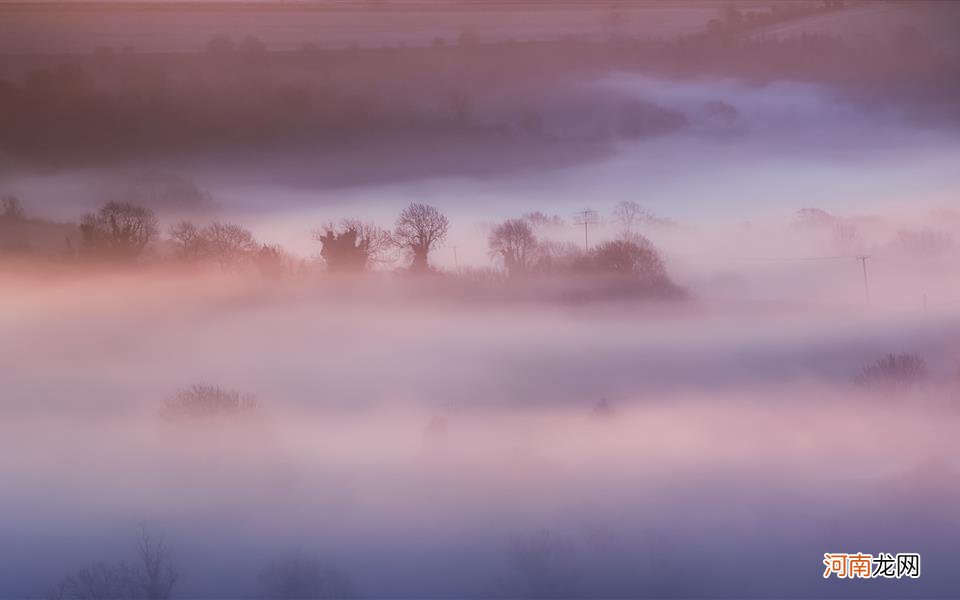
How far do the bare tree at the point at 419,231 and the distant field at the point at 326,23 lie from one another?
0.63 m

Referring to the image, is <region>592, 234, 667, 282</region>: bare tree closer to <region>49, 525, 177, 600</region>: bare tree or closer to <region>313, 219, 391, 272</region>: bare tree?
<region>313, 219, 391, 272</region>: bare tree

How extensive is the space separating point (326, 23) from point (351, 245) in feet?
2.73

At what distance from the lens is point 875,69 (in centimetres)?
343

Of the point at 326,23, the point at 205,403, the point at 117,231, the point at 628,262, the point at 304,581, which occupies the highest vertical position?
the point at 326,23

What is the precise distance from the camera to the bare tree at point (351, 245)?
297cm

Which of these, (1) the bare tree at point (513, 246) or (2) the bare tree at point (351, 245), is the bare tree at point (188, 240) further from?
(1) the bare tree at point (513, 246)

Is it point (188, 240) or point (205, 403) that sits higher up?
point (188, 240)

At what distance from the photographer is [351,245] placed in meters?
2.98

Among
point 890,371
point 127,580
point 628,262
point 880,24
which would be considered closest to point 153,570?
point 127,580

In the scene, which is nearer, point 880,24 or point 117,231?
point 117,231

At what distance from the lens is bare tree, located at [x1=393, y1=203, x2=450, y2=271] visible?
9.87 ft

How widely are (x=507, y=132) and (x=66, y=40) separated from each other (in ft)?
5.05

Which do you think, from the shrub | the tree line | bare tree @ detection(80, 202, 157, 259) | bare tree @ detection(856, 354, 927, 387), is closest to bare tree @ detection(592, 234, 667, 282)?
the tree line

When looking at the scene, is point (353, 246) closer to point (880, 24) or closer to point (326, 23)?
point (326, 23)
